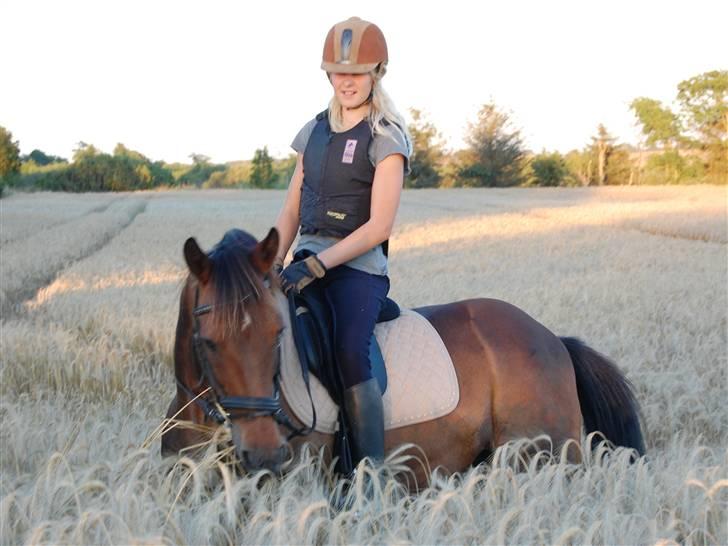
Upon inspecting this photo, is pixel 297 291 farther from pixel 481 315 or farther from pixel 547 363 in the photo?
pixel 547 363

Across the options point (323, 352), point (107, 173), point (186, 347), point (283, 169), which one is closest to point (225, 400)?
point (186, 347)

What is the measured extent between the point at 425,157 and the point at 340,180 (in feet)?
193

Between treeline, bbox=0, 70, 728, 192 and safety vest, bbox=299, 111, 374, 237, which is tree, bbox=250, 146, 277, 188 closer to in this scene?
treeline, bbox=0, 70, 728, 192

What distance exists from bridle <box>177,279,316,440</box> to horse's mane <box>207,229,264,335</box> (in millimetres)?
81

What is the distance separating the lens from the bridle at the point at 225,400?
2871mm

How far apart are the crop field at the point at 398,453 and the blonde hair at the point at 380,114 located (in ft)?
5.31

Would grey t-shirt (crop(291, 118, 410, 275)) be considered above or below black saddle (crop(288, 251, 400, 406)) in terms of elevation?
above

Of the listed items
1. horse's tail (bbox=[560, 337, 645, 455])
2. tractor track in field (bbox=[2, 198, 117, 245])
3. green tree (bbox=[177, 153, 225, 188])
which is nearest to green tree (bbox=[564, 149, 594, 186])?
tractor track in field (bbox=[2, 198, 117, 245])

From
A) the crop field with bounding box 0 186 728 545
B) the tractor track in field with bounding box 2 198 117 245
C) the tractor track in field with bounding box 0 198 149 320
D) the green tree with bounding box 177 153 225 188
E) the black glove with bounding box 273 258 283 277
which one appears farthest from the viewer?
the green tree with bounding box 177 153 225 188

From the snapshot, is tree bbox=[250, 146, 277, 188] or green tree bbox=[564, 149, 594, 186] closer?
green tree bbox=[564, 149, 594, 186]

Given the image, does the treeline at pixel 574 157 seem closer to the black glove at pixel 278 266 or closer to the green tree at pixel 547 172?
the green tree at pixel 547 172

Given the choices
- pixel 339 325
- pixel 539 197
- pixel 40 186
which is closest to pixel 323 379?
pixel 339 325

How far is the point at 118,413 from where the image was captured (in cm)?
497

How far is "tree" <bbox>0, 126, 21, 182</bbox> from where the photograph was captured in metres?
63.0
